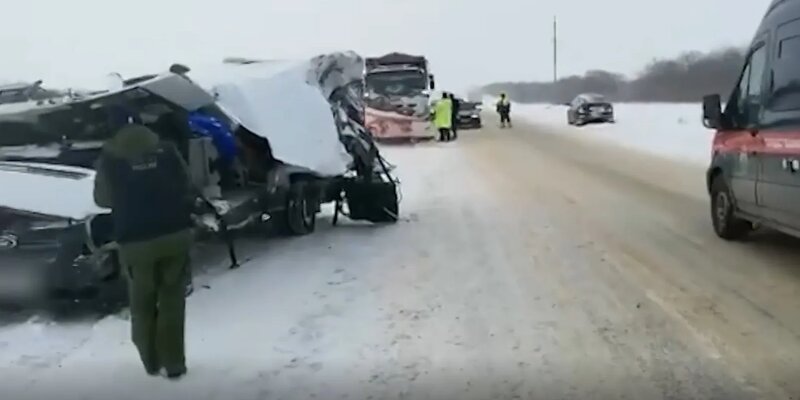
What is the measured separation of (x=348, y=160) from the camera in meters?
12.0

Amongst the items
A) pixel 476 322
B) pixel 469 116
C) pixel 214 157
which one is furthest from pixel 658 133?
pixel 476 322

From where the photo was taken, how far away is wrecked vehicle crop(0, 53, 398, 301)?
6.82m

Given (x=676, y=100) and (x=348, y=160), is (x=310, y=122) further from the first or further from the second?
(x=676, y=100)

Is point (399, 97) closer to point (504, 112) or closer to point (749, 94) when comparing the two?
point (504, 112)

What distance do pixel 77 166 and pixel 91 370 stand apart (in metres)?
2.27

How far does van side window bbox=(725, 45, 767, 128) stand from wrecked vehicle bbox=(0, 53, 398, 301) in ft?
13.5

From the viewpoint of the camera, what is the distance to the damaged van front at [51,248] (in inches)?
264

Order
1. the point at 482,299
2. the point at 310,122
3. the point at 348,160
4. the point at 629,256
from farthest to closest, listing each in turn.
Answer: the point at 348,160
the point at 310,122
the point at 629,256
the point at 482,299

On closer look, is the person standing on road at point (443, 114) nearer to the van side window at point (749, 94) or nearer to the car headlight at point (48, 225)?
the van side window at point (749, 94)

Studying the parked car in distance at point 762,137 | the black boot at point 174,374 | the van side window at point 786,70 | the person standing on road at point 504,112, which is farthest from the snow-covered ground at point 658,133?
the black boot at point 174,374

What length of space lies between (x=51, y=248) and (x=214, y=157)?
278 cm

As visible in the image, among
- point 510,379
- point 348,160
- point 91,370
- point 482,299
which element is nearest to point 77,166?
point 91,370

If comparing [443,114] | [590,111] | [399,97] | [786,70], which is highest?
[786,70]

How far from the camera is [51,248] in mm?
6723
